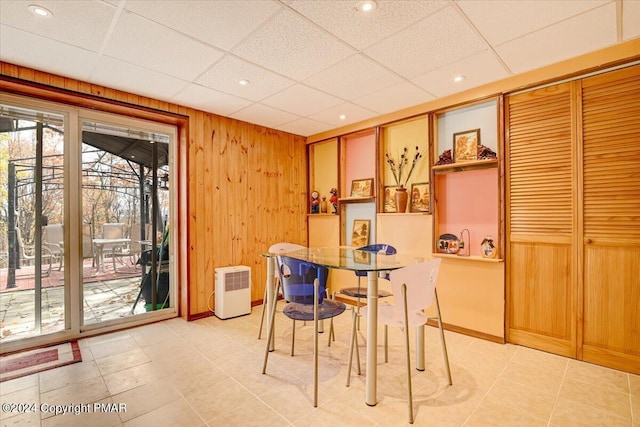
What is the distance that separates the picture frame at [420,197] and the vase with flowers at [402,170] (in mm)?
101

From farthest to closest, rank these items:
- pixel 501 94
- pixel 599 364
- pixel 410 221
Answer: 1. pixel 410 221
2. pixel 501 94
3. pixel 599 364

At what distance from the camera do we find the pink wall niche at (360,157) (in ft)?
14.4

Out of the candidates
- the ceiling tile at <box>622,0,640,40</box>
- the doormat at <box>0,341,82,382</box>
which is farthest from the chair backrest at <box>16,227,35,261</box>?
the ceiling tile at <box>622,0,640,40</box>

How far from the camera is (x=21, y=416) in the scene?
6.55ft

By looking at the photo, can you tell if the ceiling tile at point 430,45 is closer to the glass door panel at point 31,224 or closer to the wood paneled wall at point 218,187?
the wood paneled wall at point 218,187

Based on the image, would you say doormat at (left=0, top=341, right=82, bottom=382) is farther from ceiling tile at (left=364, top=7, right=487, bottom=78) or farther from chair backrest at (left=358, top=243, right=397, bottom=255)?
ceiling tile at (left=364, top=7, right=487, bottom=78)

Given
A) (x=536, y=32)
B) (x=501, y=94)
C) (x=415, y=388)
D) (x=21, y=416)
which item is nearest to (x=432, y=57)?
(x=536, y=32)

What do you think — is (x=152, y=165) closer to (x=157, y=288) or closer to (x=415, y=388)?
(x=157, y=288)

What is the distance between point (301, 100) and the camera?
3578 millimetres

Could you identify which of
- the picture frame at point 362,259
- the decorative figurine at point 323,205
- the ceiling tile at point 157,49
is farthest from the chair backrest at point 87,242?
the decorative figurine at point 323,205

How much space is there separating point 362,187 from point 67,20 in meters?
3.45

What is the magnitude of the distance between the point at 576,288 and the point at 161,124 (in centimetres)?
476

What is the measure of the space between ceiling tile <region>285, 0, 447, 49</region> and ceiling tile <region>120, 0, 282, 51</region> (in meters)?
0.25

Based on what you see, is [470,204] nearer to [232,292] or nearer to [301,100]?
[301,100]
